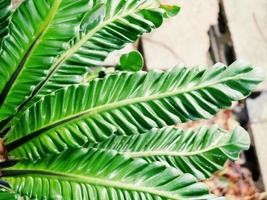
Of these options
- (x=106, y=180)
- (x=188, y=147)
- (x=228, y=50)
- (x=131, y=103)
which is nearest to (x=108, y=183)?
(x=106, y=180)

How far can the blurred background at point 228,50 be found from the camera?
265cm

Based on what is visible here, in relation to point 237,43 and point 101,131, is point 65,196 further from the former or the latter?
point 237,43

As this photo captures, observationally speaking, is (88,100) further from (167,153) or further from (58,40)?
(167,153)

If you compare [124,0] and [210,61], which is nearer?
[124,0]

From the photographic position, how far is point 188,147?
1688 mm

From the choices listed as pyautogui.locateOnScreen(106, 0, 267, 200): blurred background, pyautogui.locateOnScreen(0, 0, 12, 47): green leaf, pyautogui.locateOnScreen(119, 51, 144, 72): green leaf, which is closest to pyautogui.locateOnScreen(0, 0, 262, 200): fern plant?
pyautogui.locateOnScreen(0, 0, 12, 47): green leaf

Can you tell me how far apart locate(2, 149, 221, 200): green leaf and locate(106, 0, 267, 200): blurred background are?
118 centimetres

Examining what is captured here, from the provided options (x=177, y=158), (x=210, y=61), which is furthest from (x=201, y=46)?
(x=177, y=158)

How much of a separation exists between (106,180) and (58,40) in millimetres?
418

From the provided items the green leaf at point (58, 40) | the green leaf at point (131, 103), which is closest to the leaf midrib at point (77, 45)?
the green leaf at point (58, 40)

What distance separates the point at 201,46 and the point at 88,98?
147cm

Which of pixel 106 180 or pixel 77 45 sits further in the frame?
pixel 77 45

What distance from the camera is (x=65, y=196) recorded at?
142 centimetres

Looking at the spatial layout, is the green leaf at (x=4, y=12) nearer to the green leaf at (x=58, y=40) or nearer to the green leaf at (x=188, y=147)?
the green leaf at (x=58, y=40)
